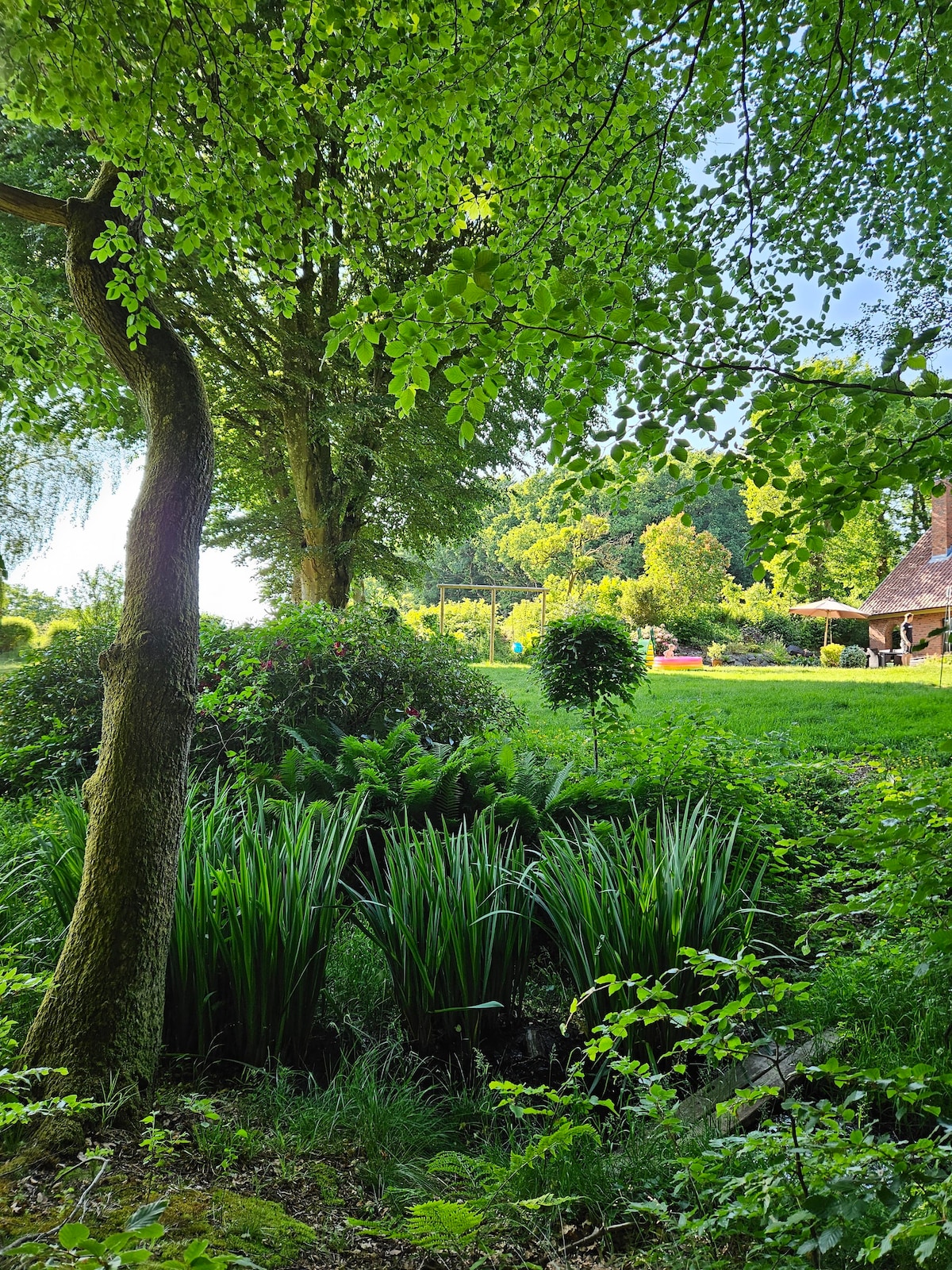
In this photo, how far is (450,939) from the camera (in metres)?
2.40

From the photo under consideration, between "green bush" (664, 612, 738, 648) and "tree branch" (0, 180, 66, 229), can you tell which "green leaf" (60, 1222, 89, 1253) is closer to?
"tree branch" (0, 180, 66, 229)

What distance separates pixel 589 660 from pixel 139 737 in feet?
13.8

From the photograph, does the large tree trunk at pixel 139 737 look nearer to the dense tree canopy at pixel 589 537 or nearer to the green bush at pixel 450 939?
the green bush at pixel 450 939

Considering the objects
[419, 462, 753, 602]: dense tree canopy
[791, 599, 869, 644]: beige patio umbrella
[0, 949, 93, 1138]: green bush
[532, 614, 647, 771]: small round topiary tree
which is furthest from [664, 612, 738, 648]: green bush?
[0, 949, 93, 1138]: green bush

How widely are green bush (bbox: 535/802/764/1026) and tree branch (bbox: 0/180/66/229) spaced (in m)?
3.06

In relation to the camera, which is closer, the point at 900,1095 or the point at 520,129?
the point at 900,1095

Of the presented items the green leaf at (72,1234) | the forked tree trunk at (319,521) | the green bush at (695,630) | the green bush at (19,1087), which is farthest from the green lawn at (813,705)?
the green bush at (695,630)

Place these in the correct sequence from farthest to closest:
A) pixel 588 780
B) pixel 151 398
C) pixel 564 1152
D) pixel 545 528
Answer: pixel 545 528, pixel 588 780, pixel 151 398, pixel 564 1152

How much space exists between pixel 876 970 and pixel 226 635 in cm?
540

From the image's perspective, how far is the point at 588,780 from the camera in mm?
4000

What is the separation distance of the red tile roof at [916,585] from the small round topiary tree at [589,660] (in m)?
19.6

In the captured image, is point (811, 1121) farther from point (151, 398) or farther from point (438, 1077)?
point (151, 398)

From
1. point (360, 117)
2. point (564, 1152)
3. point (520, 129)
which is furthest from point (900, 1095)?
point (360, 117)

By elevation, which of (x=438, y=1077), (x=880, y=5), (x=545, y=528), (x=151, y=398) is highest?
(x=545, y=528)
